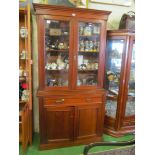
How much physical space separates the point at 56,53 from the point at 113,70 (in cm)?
99

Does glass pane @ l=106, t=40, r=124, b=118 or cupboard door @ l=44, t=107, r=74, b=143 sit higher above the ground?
glass pane @ l=106, t=40, r=124, b=118

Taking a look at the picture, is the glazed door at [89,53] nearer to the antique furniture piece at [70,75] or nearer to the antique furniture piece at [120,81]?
the antique furniture piece at [70,75]

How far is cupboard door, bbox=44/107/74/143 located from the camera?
2.30 m

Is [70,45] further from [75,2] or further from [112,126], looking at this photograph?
[112,126]

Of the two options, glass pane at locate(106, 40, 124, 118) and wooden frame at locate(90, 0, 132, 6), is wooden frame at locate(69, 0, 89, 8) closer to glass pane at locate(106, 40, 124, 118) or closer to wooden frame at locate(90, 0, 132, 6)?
wooden frame at locate(90, 0, 132, 6)

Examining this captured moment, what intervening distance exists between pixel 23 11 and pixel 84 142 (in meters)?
1.93

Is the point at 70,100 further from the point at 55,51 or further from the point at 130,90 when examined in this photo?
the point at 130,90

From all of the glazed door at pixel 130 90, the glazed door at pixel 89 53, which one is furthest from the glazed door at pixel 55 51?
the glazed door at pixel 130 90

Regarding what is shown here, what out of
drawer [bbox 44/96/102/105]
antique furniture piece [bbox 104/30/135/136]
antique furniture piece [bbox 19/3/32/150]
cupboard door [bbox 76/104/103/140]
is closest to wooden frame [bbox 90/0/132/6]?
antique furniture piece [bbox 104/30/135/136]

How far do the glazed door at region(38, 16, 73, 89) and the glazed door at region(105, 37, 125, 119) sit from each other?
0.76 m

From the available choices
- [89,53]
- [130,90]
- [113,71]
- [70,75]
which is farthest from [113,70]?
[70,75]

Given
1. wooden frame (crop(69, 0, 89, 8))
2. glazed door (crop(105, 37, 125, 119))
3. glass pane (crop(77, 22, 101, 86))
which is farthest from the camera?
glazed door (crop(105, 37, 125, 119))
